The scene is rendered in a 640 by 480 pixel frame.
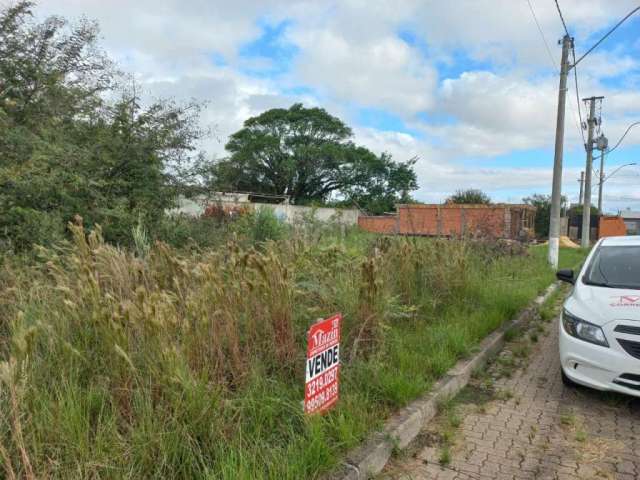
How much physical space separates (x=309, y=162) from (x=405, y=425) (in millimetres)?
46491

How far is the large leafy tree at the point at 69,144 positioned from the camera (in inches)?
242

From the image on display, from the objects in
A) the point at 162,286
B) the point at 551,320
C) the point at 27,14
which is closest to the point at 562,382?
the point at 551,320

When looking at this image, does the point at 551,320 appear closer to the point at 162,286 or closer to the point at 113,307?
the point at 162,286

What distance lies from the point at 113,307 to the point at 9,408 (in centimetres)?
73

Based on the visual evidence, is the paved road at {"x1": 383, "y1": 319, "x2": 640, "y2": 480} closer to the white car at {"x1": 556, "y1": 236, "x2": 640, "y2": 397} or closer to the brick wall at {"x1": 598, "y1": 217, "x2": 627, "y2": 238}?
the white car at {"x1": 556, "y1": 236, "x2": 640, "y2": 397}

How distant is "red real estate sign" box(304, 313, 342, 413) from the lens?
9.48 ft

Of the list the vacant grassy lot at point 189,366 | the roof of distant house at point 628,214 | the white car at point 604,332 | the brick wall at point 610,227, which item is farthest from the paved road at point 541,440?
the roof of distant house at point 628,214

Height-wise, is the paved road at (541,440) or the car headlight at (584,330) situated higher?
the car headlight at (584,330)

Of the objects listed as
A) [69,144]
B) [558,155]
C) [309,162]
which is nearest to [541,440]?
[69,144]

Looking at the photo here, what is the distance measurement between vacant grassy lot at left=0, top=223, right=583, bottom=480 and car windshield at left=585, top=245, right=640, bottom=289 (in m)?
1.58

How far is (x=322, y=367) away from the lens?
3.04m

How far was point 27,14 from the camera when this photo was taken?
7562 mm

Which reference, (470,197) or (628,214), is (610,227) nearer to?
(470,197)

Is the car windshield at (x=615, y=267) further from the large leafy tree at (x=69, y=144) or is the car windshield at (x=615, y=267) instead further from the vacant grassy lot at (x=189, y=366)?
the large leafy tree at (x=69, y=144)
